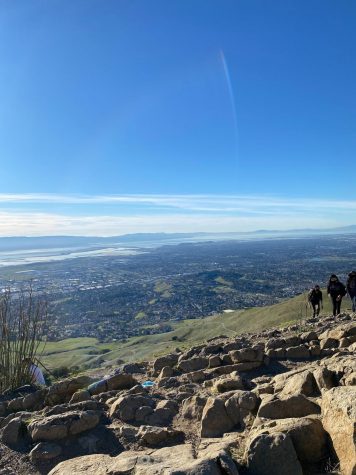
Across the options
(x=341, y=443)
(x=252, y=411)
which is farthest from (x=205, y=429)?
(x=341, y=443)

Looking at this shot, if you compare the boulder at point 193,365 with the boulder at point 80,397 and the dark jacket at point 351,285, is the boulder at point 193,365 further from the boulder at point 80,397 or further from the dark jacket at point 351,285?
the dark jacket at point 351,285

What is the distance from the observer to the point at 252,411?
7.33m

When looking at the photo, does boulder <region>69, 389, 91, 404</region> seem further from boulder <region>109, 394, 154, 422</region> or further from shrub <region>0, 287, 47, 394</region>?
shrub <region>0, 287, 47, 394</region>

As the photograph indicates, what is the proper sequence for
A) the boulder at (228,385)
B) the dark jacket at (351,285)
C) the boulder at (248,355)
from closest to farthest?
the boulder at (228,385) < the boulder at (248,355) < the dark jacket at (351,285)

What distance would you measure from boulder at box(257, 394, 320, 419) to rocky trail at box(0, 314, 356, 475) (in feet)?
0.05

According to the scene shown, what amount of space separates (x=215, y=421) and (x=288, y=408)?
4.82 ft

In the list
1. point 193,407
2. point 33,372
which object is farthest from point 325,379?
point 33,372

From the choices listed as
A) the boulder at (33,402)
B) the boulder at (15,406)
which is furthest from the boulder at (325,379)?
the boulder at (15,406)

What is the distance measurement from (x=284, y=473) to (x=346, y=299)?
130ft

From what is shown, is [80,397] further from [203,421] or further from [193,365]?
[193,365]

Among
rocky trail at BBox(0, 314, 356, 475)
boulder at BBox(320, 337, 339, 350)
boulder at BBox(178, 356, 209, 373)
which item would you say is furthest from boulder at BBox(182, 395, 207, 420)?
boulder at BBox(320, 337, 339, 350)

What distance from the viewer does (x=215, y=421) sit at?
7.36 metres

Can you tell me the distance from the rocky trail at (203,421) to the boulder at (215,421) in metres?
0.02

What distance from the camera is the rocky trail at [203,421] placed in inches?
212
